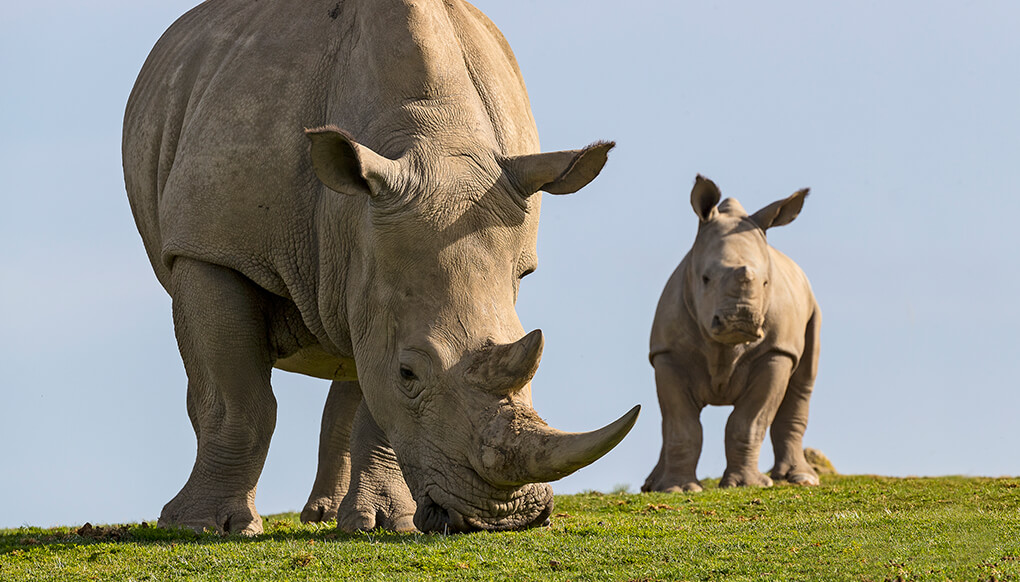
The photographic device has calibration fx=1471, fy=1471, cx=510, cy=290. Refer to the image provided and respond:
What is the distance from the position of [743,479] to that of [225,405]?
267 inches

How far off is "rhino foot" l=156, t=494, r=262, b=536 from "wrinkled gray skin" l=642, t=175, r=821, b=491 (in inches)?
232

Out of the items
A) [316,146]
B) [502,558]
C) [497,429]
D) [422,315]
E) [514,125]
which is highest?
[514,125]

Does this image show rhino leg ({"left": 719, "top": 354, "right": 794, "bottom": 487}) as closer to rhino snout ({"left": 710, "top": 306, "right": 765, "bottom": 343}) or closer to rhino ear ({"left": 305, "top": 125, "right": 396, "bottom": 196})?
rhino snout ({"left": 710, "top": 306, "right": 765, "bottom": 343})

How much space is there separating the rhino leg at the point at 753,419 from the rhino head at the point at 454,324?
6587mm

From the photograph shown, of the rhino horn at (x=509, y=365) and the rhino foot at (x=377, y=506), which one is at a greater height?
the rhino horn at (x=509, y=365)

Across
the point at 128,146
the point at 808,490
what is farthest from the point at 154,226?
the point at 808,490

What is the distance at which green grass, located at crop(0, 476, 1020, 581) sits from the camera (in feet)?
21.8

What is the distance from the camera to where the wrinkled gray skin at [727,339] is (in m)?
13.9

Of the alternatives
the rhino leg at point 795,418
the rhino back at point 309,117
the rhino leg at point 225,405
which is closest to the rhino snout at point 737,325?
the rhino leg at point 795,418

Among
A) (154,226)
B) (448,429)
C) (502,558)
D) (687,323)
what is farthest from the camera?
(687,323)

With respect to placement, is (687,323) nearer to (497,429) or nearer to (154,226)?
(154,226)

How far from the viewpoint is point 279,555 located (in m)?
7.17

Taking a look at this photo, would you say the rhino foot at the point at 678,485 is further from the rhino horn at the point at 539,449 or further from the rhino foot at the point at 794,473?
the rhino horn at the point at 539,449

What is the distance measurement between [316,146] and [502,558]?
7.71 feet
